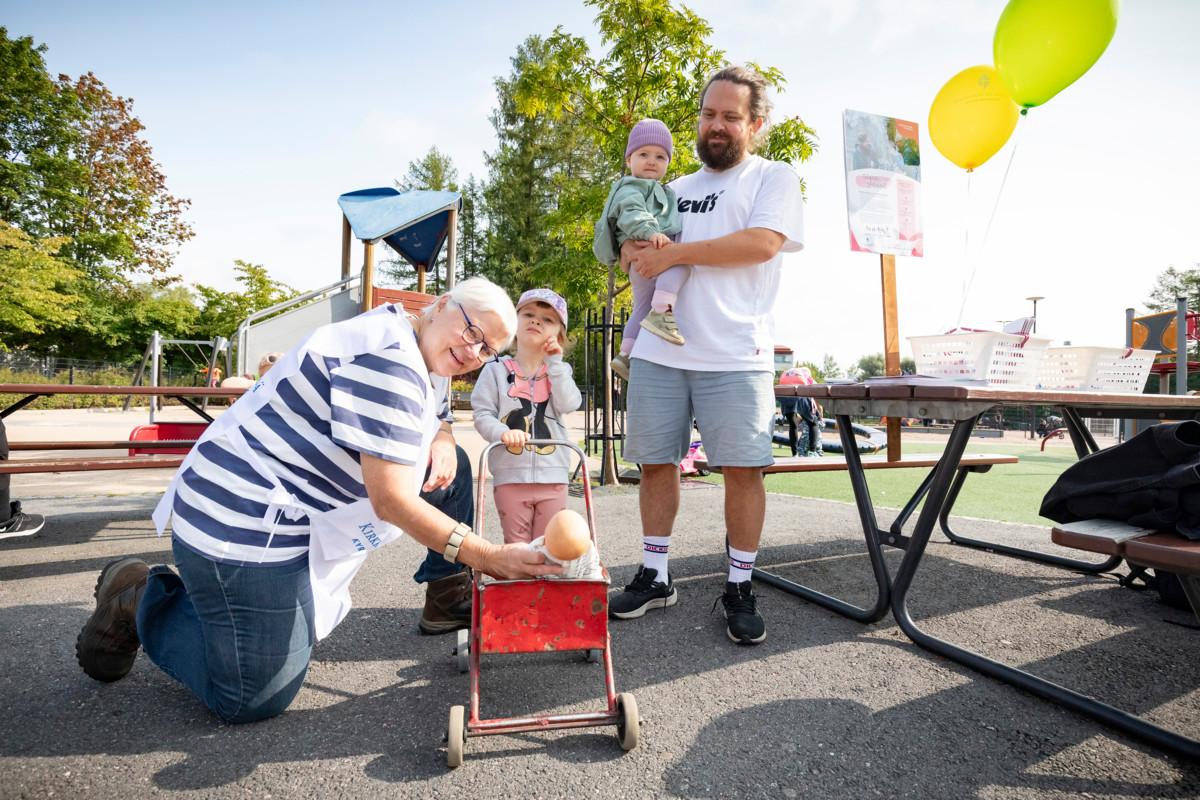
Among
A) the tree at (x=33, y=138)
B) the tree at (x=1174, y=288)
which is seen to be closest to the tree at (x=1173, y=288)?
the tree at (x=1174, y=288)

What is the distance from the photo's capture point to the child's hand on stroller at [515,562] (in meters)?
1.72

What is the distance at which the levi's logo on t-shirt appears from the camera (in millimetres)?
2973

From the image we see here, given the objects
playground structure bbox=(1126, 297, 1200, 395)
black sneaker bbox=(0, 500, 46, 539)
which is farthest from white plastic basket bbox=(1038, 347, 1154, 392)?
playground structure bbox=(1126, 297, 1200, 395)

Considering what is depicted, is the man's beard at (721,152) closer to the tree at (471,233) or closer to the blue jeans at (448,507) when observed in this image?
the blue jeans at (448,507)

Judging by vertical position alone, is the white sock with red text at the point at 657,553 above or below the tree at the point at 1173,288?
below

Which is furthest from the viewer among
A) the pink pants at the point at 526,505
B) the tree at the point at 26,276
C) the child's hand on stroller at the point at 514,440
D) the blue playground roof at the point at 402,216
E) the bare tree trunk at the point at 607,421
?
the tree at the point at 26,276

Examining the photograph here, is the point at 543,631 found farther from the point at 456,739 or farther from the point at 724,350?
the point at 724,350

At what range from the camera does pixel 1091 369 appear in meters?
2.99

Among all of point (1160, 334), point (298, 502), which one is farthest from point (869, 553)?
point (1160, 334)

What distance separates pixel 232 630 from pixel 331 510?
0.46 m

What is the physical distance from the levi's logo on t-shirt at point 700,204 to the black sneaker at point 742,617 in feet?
5.75

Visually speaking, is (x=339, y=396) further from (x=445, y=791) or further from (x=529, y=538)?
(x=529, y=538)

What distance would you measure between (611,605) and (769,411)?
1.15 metres

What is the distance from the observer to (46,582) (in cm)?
337
